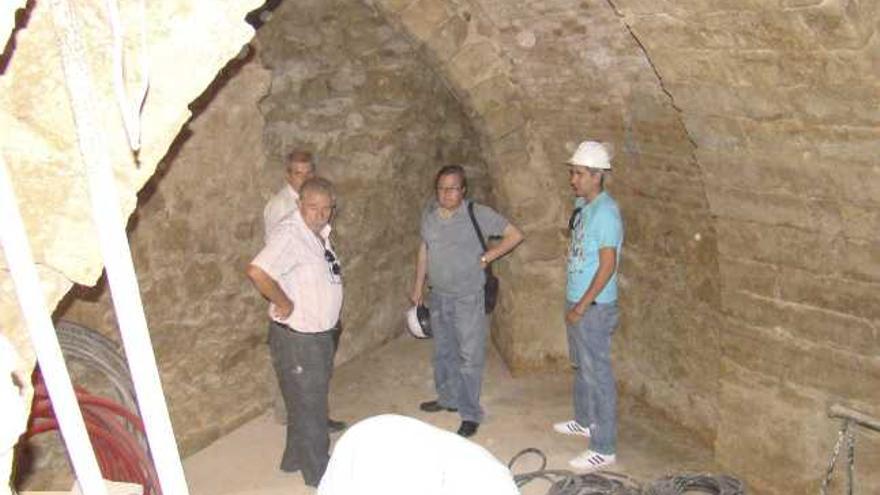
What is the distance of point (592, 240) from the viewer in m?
4.38

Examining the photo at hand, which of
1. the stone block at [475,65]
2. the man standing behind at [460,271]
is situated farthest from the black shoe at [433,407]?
the stone block at [475,65]

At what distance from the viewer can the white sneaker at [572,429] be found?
16.3 feet

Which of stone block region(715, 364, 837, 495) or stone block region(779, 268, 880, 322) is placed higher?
stone block region(779, 268, 880, 322)

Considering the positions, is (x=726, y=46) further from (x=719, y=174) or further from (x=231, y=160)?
(x=231, y=160)

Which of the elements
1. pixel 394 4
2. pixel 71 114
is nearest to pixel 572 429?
pixel 394 4

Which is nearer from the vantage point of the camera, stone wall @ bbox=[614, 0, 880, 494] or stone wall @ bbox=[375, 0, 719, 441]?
stone wall @ bbox=[614, 0, 880, 494]

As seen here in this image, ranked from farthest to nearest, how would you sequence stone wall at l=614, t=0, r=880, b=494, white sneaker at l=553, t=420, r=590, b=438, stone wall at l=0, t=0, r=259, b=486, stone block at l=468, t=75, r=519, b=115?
stone block at l=468, t=75, r=519, b=115
white sneaker at l=553, t=420, r=590, b=438
stone wall at l=614, t=0, r=880, b=494
stone wall at l=0, t=0, r=259, b=486

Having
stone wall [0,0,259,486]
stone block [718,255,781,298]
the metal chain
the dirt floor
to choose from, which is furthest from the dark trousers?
stone wall [0,0,259,486]

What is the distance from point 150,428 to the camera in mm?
1396

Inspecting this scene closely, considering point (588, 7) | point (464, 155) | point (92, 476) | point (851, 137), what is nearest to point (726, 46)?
point (851, 137)

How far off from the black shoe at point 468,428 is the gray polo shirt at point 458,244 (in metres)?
0.79

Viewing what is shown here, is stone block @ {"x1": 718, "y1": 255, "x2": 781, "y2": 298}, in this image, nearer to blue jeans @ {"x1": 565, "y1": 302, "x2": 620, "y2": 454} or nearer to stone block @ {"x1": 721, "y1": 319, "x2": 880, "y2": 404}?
stone block @ {"x1": 721, "y1": 319, "x2": 880, "y2": 404}

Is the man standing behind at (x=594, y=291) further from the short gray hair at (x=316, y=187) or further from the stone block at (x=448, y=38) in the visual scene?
the short gray hair at (x=316, y=187)

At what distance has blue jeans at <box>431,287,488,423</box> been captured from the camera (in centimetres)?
484
